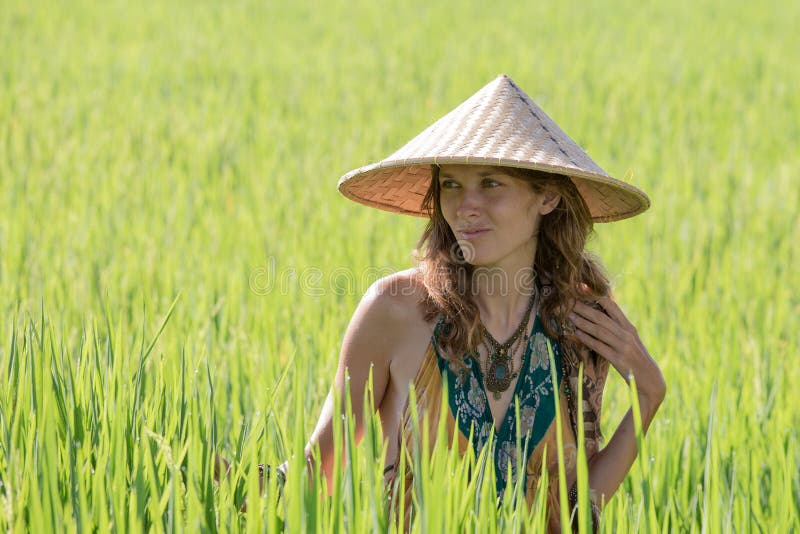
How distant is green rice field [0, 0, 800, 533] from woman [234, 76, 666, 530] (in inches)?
5.0

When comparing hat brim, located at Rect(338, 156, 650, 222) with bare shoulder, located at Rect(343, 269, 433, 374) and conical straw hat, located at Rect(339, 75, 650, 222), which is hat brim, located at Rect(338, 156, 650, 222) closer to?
conical straw hat, located at Rect(339, 75, 650, 222)

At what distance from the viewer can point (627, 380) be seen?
5.91 ft

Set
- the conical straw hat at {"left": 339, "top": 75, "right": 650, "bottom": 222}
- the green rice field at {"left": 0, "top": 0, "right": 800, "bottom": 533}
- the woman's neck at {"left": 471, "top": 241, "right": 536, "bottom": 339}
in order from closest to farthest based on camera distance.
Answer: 1. the green rice field at {"left": 0, "top": 0, "right": 800, "bottom": 533}
2. the conical straw hat at {"left": 339, "top": 75, "right": 650, "bottom": 222}
3. the woman's neck at {"left": 471, "top": 241, "right": 536, "bottom": 339}

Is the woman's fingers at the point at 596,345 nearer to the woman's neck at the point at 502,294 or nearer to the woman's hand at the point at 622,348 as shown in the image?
the woman's hand at the point at 622,348

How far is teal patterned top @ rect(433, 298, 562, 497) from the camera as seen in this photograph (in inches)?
70.4

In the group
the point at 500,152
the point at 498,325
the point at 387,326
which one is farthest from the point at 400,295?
the point at 500,152

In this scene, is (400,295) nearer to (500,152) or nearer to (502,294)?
(502,294)

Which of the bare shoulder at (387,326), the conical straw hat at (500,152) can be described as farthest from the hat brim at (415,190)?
the bare shoulder at (387,326)

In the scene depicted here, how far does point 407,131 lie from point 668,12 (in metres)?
7.06

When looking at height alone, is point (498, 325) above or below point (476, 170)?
below

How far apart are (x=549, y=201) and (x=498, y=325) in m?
0.24

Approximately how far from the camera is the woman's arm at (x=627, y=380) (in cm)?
179

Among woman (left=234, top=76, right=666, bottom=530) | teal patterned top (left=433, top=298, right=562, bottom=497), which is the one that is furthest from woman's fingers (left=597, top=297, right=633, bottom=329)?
teal patterned top (left=433, top=298, right=562, bottom=497)

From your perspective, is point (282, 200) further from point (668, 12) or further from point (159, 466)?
point (668, 12)
